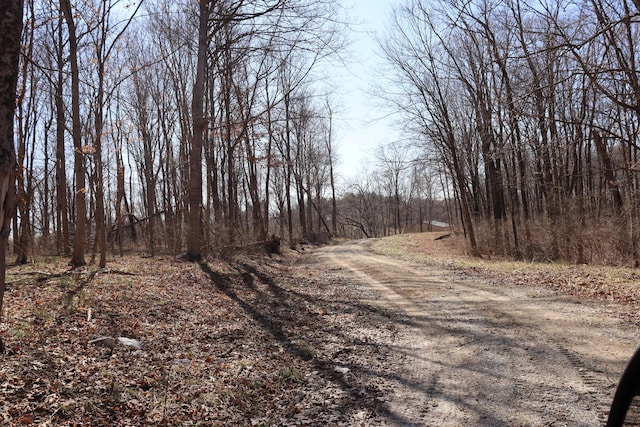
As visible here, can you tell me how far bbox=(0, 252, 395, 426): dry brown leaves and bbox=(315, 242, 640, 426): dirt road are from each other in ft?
1.65

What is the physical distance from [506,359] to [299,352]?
2812mm

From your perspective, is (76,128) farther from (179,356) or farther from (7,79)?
(179,356)

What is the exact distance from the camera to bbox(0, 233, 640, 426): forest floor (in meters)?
4.20

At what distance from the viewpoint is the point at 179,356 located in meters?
5.87

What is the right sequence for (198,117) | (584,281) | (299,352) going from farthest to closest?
1. (198,117)
2. (584,281)
3. (299,352)

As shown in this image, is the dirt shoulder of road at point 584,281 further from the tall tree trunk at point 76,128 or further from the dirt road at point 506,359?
the tall tree trunk at point 76,128

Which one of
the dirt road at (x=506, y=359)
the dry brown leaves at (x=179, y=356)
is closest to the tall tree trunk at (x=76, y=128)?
the dry brown leaves at (x=179, y=356)

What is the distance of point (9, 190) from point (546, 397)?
5.70m

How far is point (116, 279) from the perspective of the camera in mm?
9953

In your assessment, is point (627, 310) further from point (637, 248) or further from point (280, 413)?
point (637, 248)

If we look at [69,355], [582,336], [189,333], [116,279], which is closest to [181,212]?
[116,279]

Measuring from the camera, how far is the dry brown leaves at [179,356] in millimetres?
4242

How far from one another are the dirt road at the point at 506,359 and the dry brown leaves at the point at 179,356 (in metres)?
0.50

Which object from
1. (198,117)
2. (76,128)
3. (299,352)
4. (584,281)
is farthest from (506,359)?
(76,128)
